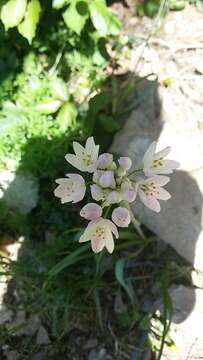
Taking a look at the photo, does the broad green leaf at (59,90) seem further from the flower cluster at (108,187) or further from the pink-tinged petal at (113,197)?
the pink-tinged petal at (113,197)

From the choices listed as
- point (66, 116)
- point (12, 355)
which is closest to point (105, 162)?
point (12, 355)

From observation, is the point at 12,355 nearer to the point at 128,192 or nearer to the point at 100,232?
the point at 100,232

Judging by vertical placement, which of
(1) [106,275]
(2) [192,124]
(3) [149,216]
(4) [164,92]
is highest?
(4) [164,92]

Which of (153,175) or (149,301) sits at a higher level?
(153,175)

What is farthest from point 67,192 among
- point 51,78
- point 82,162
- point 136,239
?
point 51,78

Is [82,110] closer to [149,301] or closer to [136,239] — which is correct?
[136,239]

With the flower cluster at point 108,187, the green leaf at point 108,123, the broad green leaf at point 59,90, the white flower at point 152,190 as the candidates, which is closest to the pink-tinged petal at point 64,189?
the flower cluster at point 108,187

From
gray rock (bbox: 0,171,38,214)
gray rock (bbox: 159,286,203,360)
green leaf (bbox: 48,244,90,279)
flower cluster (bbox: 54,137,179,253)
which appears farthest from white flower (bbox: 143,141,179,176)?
gray rock (bbox: 0,171,38,214)
